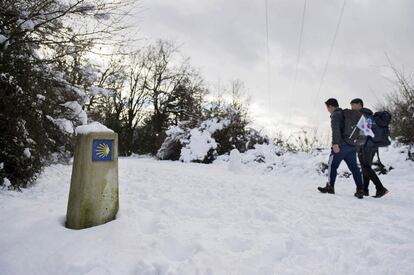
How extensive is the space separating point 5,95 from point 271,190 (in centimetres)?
499

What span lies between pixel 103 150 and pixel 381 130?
17.8 feet

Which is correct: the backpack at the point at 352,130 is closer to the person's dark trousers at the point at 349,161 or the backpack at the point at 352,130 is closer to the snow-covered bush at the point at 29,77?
the person's dark trousers at the point at 349,161

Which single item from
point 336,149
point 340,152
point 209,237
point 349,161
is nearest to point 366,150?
point 349,161

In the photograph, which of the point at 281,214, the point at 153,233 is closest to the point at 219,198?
the point at 281,214

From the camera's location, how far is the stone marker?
3.56 metres

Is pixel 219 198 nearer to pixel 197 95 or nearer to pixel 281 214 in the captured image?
pixel 281 214

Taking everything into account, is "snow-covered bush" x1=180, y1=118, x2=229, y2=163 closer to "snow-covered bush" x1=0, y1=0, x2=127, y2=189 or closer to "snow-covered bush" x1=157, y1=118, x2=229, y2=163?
"snow-covered bush" x1=157, y1=118, x2=229, y2=163

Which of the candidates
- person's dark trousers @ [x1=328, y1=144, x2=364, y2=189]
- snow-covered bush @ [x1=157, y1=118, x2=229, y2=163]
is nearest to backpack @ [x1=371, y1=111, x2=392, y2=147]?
person's dark trousers @ [x1=328, y1=144, x2=364, y2=189]

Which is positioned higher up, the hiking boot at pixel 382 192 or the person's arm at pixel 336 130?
the person's arm at pixel 336 130

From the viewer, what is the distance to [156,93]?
30219 mm

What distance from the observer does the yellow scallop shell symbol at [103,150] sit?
3.63 metres

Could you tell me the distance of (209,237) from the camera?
3.51 metres

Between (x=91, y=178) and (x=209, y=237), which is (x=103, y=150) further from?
(x=209, y=237)

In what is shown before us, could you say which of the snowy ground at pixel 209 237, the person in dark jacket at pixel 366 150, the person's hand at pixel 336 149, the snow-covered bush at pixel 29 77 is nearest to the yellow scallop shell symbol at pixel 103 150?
the snowy ground at pixel 209 237
